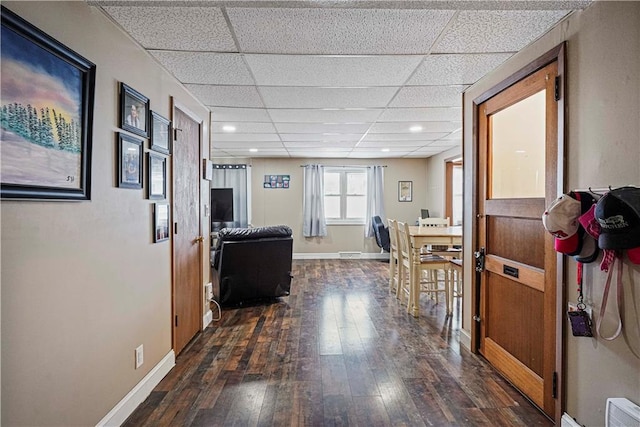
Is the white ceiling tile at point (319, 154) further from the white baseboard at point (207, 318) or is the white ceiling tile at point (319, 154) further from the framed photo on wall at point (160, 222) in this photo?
the framed photo on wall at point (160, 222)

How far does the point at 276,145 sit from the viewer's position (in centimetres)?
595

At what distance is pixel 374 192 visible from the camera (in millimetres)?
7699

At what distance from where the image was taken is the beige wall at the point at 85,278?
4.14ft

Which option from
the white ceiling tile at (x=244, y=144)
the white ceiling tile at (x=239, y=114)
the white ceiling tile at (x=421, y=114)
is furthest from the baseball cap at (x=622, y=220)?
the white ceiling tile at (x=244, y=144)

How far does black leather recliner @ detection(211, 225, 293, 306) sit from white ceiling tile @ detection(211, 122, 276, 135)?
4.30ft

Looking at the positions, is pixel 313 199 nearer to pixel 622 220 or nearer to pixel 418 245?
pixel 418 245

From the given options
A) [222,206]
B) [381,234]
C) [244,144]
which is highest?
[244,144]

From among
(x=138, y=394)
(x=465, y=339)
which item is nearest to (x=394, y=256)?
(x=465, y=339)

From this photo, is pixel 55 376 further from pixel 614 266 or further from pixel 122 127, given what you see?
pixel 614 266

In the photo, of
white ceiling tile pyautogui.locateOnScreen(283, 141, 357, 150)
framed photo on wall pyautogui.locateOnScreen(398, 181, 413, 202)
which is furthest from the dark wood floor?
framed photo on wall pyautogui.locateOnScreen(398, 181, 413, 202)

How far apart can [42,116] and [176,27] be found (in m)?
0.93

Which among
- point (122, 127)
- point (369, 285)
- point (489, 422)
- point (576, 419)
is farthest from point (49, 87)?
point (369, 285)

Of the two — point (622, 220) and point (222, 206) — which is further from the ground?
point (222, 206)

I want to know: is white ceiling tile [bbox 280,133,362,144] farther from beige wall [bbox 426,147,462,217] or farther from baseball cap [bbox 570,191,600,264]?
baseball cap [bbox 570,191,600,264]
